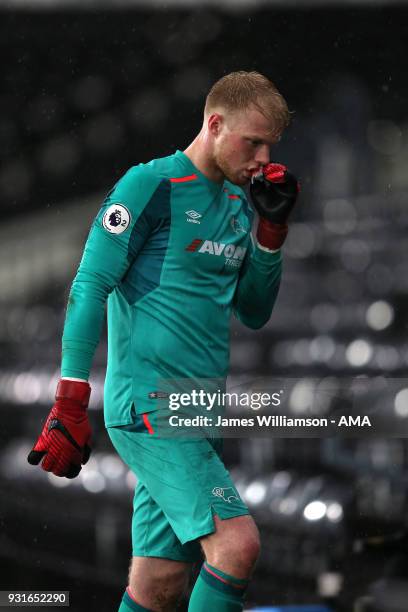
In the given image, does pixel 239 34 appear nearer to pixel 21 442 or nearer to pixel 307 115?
pixel 307 115

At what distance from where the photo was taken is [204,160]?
203 cm

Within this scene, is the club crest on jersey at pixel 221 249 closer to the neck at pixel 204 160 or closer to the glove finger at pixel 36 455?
the neck at pixel 204 160

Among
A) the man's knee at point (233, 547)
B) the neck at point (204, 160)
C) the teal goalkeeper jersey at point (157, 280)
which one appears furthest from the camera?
the neck at point (204, 160)

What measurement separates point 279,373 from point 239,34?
4.96 ft

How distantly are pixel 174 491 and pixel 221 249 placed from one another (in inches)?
17.7

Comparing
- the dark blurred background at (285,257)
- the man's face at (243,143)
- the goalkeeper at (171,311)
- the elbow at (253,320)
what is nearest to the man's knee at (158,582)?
the goalkeeper at (171,311)

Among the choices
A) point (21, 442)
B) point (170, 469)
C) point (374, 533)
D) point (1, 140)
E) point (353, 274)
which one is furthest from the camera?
point (1, 140)

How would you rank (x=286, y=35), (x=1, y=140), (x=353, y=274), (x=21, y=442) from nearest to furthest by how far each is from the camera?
(x=353, y=274)
(x=286, y=35)
(x=21, y=442)
(x=1, y=140)

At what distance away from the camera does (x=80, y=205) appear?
4.96 metres

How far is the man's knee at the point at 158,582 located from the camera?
1974 millimetres

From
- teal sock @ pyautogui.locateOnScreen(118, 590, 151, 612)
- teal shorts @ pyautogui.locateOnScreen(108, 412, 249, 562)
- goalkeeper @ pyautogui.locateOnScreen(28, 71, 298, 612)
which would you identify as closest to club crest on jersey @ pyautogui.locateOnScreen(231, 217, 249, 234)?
goalkeeper @ pyautogui.locateOnScreen(28, 71, 298, 612)

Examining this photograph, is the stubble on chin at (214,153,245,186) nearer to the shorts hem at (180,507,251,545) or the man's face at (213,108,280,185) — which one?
the man's face at (213,108,280,185)

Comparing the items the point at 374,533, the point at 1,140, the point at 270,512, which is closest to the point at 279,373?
the point at 270,512

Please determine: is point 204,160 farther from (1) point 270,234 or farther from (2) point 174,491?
(2) point 174,491
